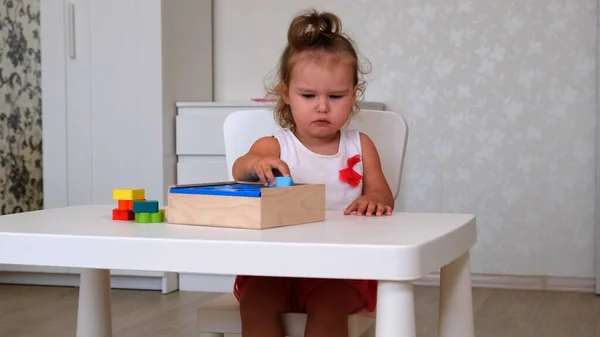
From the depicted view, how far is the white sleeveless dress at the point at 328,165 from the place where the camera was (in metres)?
1.59

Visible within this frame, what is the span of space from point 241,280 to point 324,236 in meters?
0.42

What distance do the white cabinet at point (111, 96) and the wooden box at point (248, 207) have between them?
1973mm

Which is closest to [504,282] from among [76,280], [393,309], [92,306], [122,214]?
[76,280]

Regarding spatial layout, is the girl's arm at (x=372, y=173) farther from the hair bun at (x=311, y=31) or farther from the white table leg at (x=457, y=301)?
the white table leg at (x=457, y=301)

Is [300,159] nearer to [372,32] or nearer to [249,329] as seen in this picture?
[249,329]

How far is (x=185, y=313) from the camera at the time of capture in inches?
108

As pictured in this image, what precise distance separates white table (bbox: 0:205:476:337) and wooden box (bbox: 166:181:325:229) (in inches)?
0.9

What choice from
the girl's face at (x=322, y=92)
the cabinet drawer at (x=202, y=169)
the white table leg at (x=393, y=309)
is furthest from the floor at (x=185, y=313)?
the white table leg at (x=393, y=309)

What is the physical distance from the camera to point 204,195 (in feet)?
3.56

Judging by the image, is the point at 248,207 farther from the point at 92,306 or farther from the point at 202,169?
the point at 202,169

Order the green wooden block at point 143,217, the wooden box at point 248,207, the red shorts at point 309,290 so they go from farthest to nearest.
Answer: the red shorts at point 309,290 < the green wooden block at point 143,217 < the wooden box at point 248,207

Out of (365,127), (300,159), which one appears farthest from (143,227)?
(365,127)

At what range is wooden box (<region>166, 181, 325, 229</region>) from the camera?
40.7 inches

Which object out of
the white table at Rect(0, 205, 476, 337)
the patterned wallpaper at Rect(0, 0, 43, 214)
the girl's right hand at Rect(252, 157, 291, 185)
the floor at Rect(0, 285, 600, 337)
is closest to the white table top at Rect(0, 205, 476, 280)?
the white table at Rect(0, 205, 476, 337)
